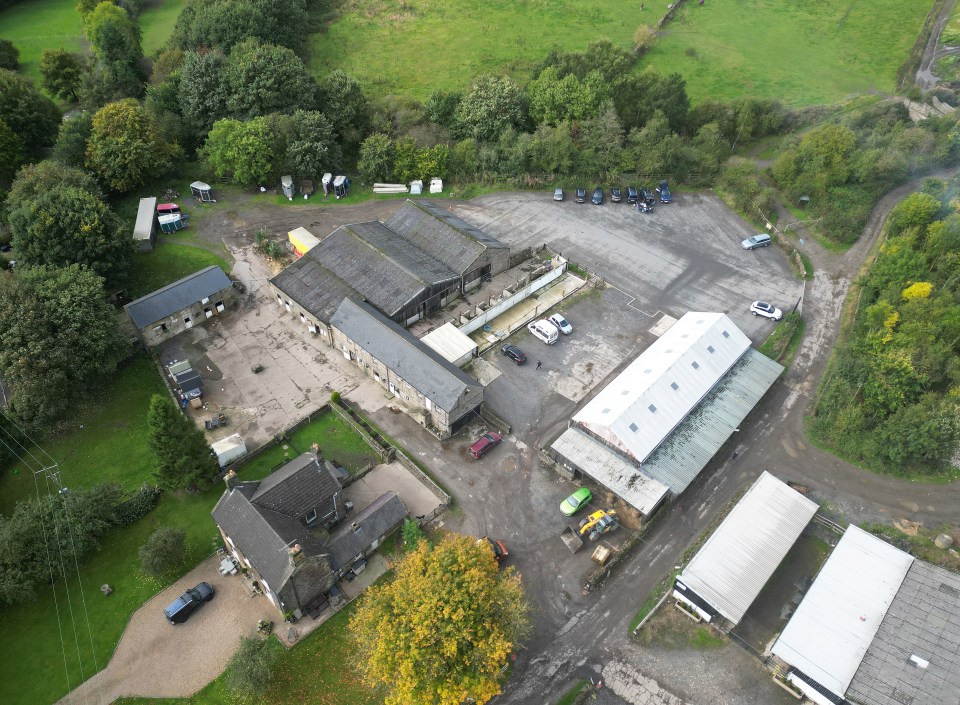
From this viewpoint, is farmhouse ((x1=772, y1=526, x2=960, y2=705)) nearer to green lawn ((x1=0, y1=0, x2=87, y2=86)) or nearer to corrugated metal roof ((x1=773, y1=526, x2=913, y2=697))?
corrugated metal roof ((x1=773, y1=526, x2=913, y2=697))

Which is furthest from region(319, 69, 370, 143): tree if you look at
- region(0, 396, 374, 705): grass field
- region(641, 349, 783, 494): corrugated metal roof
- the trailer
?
the trailer

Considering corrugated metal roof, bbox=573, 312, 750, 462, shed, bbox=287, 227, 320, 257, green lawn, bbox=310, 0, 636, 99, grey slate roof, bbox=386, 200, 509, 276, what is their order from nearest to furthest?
corrugated metal roof, bbox=573, 312, 750, 462
grey slate roof, bbox=386, 200, 509, 276
shed, bbox=287, 227, 320, 257
green lawn, bbox=310, 0, 636, 99

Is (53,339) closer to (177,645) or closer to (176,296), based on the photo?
(176,296)

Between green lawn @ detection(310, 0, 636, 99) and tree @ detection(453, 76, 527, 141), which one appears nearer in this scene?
tree @ detection(453, 76, 527, 141)

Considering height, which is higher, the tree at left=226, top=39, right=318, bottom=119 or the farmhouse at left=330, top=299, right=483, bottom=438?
the tree at left=226, top=39, right=318, bottom=119

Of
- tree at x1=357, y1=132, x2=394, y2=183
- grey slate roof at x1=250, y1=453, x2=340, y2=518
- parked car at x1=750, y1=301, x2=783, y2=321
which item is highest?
tree at x1=357, y1=132, x2=394, y2=183

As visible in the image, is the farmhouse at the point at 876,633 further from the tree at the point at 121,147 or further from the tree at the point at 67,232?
the tree at the point at 121,147

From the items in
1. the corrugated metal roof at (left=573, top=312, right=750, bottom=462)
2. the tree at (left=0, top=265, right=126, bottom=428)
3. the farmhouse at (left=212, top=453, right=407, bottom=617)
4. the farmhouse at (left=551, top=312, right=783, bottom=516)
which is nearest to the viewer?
the farmhouse at (left=212, top=453, right=407, bottom=617)

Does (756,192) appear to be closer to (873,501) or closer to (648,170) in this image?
(648,170)
